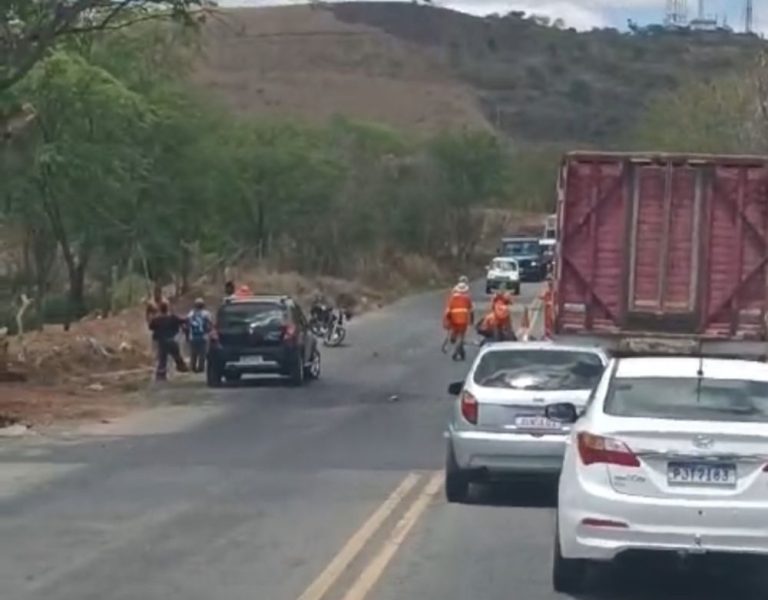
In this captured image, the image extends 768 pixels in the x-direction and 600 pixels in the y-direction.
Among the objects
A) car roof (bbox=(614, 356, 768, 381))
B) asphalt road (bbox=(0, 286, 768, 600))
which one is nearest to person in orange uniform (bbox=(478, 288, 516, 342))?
asphalt road (bbox=(0, 286, 768, 600))

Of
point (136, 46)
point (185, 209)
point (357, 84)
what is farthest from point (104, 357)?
point (357, 84)

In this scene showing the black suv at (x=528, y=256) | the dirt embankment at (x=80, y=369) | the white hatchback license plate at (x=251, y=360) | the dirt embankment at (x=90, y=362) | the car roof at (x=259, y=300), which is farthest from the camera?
the black suv at (x=528, y=256)

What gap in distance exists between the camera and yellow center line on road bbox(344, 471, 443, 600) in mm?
12898

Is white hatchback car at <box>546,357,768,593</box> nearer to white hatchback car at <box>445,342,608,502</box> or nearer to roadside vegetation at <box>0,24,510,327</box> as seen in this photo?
white hatchback car at <box>445,342,608,502</box>

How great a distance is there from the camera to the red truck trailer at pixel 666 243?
86.2ft

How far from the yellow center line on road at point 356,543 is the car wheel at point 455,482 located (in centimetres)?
46

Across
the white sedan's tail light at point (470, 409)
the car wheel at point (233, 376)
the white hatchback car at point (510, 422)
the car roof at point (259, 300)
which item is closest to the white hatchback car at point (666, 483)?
the white hatchback car at point (510, 422)

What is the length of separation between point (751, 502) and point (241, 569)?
357cm

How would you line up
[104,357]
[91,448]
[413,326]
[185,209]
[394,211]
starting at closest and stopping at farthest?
[91,448] → [104,357] → [185,209] → [413,326] → [394,211]

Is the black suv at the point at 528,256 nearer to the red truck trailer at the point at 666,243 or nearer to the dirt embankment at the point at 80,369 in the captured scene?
the dirt embankment at the point at 80,369

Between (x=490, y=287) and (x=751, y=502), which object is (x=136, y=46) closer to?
(x=490, y=287)

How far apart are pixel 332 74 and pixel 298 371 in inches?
4169

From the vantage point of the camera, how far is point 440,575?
13688 millimetres

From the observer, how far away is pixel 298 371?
3769 centimetres
